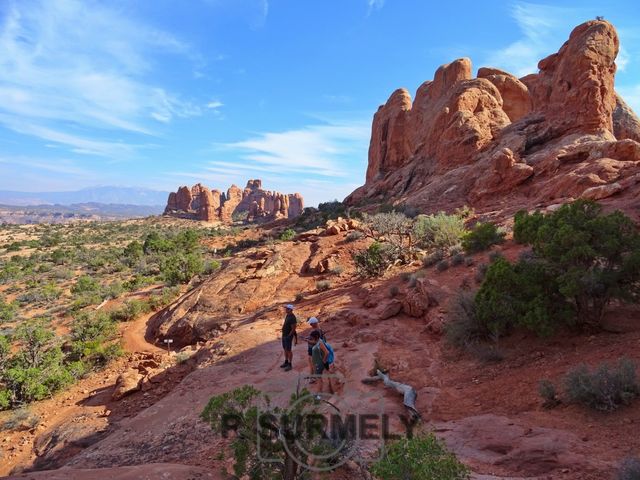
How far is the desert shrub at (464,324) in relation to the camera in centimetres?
832

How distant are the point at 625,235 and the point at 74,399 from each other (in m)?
13.7

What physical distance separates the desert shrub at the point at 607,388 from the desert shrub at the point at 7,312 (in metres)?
24.9

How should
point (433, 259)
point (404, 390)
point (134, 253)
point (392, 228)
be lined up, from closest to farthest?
1. point (404, 390)
2. point (433, 259)
3. point (392, 228)
4. point (134, 253)

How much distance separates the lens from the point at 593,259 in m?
6.97

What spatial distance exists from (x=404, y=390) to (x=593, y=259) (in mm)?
4178

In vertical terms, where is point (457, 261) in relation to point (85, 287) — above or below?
above

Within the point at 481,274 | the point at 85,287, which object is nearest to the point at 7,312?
the point at 85,287

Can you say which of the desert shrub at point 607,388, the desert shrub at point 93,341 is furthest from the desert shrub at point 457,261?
the desert shrub at point 93,341

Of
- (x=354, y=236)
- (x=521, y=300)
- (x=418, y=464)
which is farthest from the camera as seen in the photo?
(x=354, y=236)

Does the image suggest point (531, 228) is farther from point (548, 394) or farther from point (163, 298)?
point (163, 298)

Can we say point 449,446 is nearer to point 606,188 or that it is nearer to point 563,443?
point 563,443

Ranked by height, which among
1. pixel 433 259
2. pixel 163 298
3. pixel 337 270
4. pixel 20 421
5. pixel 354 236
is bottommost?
pixel 20 421

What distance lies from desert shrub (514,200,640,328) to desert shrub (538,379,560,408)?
1855mm

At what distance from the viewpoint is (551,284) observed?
7.43 metres
